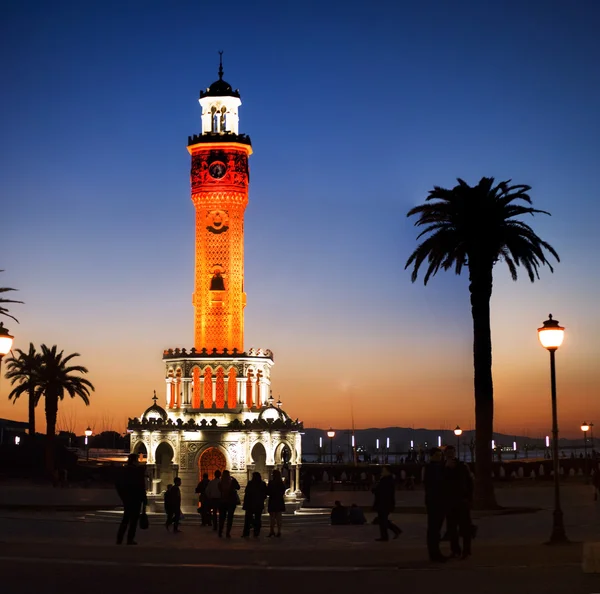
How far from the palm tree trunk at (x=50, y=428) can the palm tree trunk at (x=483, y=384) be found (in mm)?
35304

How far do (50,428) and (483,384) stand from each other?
36.0 m

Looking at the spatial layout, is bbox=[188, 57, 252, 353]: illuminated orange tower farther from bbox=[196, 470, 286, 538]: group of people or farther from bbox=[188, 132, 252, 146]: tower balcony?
bbox=[196, 470, 286, 538]: group of people

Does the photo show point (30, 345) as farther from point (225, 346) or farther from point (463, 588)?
point (463, 588)

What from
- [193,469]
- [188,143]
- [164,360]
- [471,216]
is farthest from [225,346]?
[471,216]

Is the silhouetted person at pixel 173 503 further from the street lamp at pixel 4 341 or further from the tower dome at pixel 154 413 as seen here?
the tower dome at pixel 154 413

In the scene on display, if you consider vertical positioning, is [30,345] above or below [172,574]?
above

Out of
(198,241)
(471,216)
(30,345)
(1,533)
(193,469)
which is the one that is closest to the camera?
(1,533)

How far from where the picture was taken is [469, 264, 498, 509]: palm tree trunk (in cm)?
3844

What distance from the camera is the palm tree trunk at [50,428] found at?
66.9 meters

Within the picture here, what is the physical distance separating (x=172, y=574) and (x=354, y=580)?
8.47 ft

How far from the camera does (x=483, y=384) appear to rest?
38562 millimetres

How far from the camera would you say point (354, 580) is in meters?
14.9

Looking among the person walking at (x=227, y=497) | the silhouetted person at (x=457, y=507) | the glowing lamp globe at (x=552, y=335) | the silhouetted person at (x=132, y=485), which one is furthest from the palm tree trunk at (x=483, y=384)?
the silhouetted person at (x=457, y=507)

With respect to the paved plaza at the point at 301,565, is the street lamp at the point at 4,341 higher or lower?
higher
